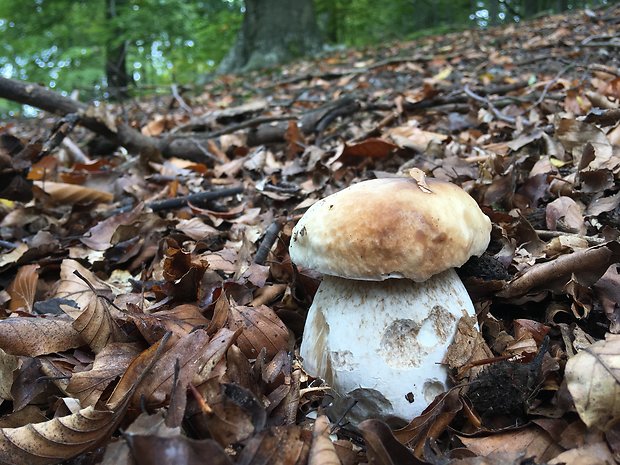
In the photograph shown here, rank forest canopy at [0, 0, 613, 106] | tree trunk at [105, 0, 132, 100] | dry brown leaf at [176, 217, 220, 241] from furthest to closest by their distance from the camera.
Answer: tree trunk at [105, 0, 132, 100] → forest canopy at [0, 0, 613, 106] → dry brown leaf at [176, 217, 220, 241]

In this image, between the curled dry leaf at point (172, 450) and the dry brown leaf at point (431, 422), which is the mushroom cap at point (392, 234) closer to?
the dry brown leaf at point (431, 422)

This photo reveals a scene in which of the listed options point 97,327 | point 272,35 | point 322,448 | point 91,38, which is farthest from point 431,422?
point 272,35

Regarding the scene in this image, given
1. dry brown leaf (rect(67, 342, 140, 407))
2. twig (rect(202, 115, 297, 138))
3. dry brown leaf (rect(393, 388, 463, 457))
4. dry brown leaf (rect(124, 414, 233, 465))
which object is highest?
dry brown leaf (rect(124, 414, 233, 465))

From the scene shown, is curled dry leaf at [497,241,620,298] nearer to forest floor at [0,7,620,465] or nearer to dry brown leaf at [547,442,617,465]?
forest floor at [0,7,620,465]

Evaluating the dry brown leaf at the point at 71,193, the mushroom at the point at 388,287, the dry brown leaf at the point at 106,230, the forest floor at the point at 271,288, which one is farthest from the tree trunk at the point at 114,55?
the mushroom at the point at 388,287

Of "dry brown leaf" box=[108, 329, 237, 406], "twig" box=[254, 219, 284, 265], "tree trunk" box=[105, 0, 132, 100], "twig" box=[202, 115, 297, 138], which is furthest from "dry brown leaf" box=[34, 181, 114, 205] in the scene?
"tree trunk" box=[105, 0, 132, 100]

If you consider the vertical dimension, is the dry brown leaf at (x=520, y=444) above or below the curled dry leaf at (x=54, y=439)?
below

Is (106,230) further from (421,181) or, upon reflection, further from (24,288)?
(421,181)
